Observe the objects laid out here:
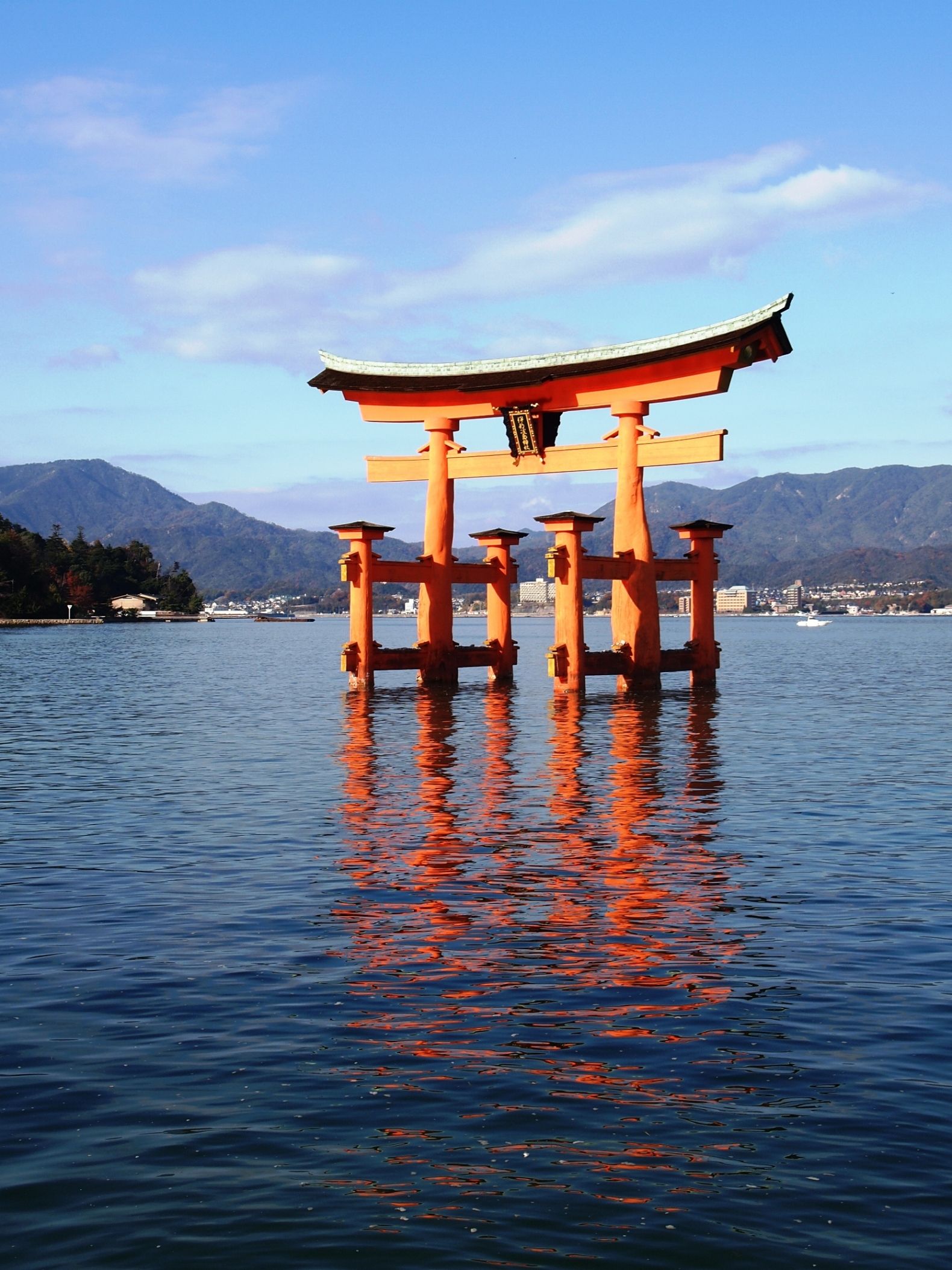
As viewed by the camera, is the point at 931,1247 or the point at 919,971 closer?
the point at 931,1247

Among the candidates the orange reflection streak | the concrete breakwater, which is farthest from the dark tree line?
the orange reflection streak

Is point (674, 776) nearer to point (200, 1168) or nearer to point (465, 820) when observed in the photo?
point (465, 820)

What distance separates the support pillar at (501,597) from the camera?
42.9m

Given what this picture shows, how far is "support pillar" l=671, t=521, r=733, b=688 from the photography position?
40.5m

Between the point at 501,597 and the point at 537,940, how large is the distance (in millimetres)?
32326

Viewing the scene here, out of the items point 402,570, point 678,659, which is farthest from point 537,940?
point 678,659

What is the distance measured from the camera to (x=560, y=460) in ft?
128

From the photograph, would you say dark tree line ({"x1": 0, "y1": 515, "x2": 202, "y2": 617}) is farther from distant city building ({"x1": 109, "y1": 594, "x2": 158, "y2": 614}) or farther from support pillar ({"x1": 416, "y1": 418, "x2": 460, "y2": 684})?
support pillar ({"x1": 416, "y1": 418, "x2": 460, "y2": 684})

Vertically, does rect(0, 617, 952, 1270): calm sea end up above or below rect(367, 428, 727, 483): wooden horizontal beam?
below

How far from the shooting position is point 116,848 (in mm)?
15273

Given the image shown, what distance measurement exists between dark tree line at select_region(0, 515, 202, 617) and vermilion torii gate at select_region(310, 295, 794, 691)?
102 meters

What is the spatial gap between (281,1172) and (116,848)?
30.7 feet

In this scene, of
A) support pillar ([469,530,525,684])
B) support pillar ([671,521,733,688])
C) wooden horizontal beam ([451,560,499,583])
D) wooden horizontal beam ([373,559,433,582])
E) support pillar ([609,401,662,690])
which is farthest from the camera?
support pillar ([469,530,525,684])

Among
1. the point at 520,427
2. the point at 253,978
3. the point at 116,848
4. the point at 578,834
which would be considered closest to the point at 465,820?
the point at 578,834
